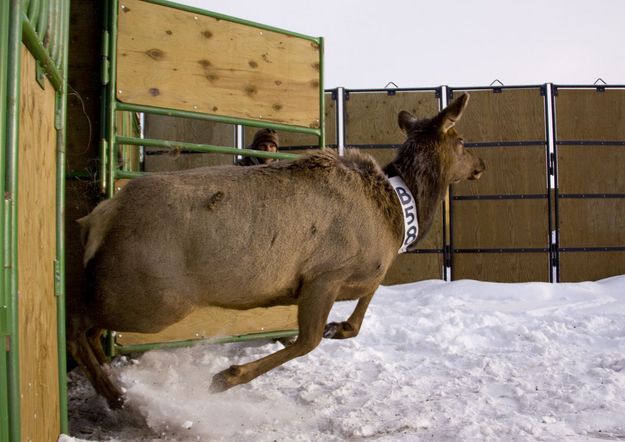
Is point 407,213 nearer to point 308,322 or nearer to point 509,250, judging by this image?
point 308,322

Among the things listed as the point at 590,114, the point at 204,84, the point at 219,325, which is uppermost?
the point at 590,114

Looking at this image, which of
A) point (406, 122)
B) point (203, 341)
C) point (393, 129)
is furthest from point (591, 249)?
point (203, 341)

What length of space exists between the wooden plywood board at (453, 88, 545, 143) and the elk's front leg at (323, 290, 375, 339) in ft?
24.2

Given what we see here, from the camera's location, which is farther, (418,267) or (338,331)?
(418,267)

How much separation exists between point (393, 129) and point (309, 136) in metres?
1.65

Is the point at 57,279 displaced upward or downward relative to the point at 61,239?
downward

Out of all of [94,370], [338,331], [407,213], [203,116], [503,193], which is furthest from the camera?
[503,193]

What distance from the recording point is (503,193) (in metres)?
11.1

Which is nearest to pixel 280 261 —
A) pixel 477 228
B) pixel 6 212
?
pixel 6 212

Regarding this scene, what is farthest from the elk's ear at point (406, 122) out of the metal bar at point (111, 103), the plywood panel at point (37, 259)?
the plywood panel at point (37, 259)

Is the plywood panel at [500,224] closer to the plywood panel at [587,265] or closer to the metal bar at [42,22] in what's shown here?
the plywood panel at [587,265]

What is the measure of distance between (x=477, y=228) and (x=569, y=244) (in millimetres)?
1742

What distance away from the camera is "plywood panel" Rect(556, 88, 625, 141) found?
1106cm

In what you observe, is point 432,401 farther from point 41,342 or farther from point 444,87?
point 444,87
